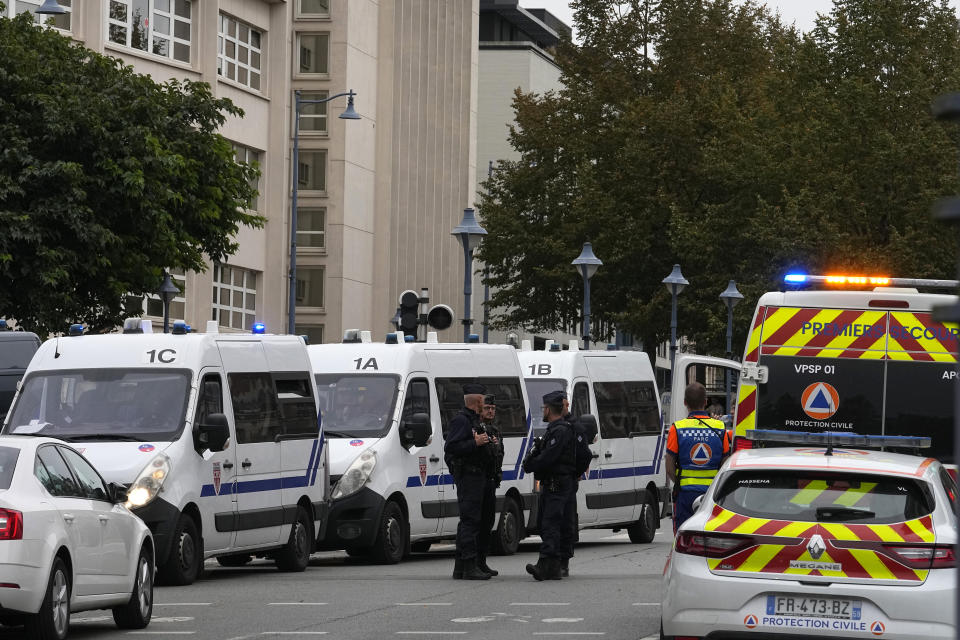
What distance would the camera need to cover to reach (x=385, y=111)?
243 ft

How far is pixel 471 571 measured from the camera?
1778cm

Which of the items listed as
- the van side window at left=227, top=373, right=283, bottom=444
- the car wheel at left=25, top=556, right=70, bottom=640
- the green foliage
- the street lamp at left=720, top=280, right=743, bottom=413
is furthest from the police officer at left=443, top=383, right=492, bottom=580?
the street lamp at left=720, top=280, right=743, bottom=413

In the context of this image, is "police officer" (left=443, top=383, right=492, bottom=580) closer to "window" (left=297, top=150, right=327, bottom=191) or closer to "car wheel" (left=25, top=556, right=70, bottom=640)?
"car wheel" (left=25, top=556, right=70, bottom=640)

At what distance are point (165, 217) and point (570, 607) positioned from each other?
2170 centimetres

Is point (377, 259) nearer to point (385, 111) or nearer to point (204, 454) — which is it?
point (385, 111)

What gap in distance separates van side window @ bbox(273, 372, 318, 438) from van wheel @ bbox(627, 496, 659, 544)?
276 inches

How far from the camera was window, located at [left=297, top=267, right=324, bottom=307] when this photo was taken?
7094cm

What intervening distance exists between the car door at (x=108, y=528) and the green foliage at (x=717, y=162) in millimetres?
33887

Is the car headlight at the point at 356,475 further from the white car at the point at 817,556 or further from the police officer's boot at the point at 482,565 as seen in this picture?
the white car at the point at 817,556

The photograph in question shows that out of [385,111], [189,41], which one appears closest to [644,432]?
[189,41]

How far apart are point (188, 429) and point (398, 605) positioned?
9.90 ft

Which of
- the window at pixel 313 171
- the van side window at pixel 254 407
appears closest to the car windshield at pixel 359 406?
the van side window at pixel 254 407

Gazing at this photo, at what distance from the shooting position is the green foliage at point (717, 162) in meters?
46.5

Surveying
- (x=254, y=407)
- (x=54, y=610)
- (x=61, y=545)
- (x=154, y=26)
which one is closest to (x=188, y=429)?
(x=254, y=407)
